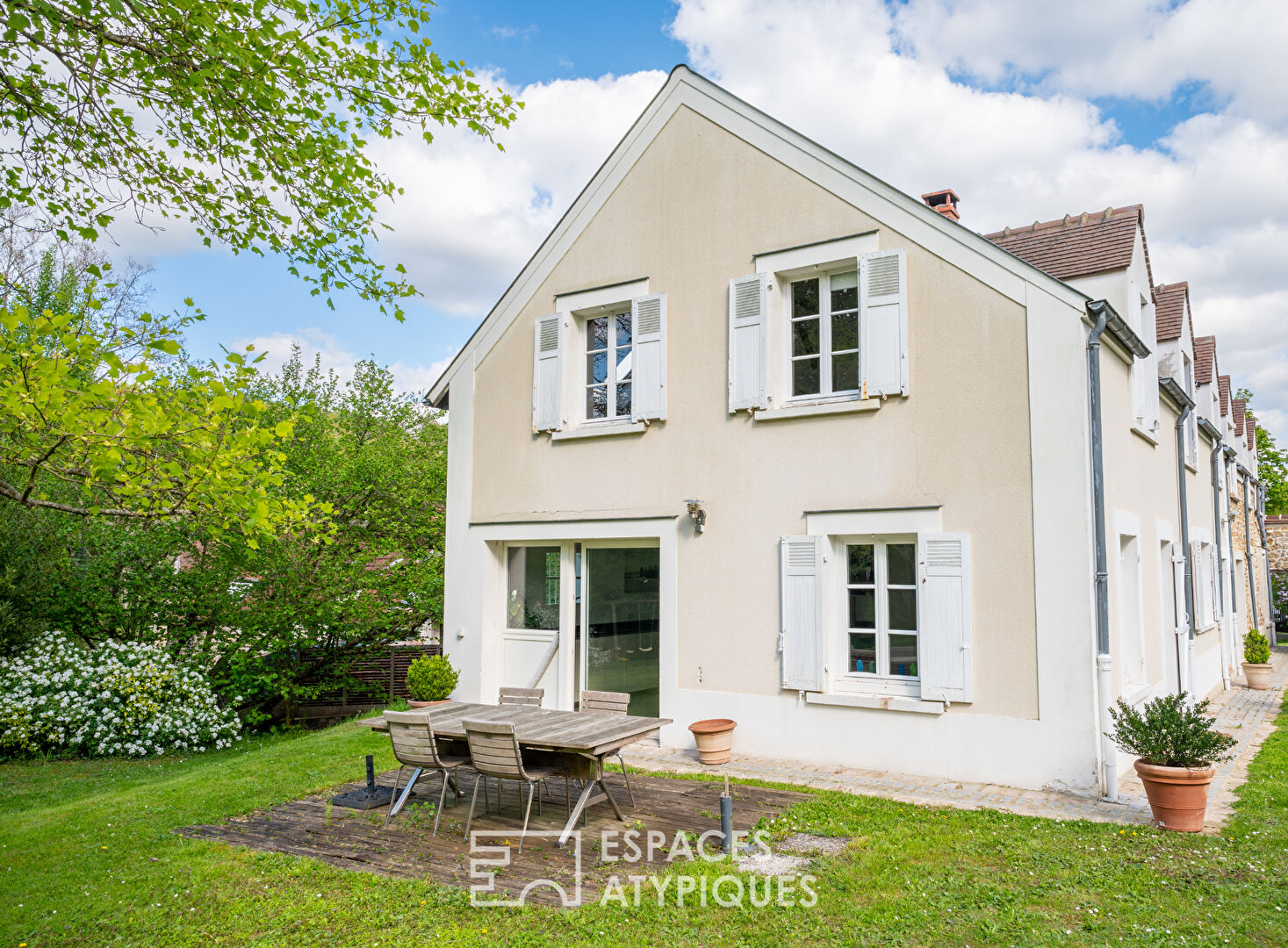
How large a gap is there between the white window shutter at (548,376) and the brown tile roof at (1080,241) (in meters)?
5.14

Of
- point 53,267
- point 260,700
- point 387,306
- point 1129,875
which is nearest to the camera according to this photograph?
point 1129,875

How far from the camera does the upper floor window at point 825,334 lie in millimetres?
9234

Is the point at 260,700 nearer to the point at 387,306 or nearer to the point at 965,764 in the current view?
the point at 387,306

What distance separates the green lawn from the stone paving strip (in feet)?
1.13

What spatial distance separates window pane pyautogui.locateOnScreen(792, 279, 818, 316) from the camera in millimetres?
9602

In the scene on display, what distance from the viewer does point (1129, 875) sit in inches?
220

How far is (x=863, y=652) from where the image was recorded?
8852 mm

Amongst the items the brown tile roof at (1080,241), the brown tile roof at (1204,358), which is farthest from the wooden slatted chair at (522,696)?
the brown tile roof at (1204,358)

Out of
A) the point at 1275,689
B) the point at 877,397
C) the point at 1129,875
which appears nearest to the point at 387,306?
the point at 877,397

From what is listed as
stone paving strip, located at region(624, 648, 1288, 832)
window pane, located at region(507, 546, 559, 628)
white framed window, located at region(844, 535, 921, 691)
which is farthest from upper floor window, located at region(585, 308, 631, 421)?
stone paving strip, located at region(624, 648, 1288, 832)

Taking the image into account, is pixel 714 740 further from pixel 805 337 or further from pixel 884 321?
pixel 884 321

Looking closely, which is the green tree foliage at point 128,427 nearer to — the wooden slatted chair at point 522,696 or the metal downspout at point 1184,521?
the wooden slatted chair at point 522,696

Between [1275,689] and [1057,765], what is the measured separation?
996 cm

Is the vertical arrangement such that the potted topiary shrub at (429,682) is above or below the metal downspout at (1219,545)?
below
